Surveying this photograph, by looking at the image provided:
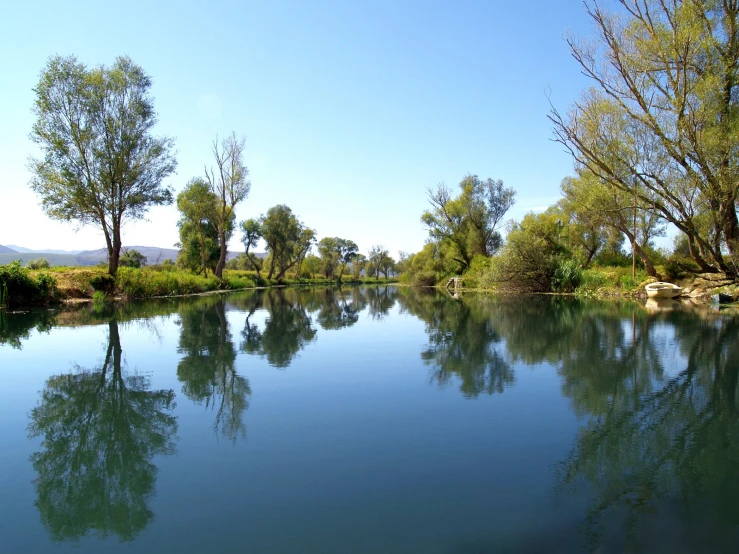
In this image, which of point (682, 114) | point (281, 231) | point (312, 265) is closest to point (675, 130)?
point (682, 114)

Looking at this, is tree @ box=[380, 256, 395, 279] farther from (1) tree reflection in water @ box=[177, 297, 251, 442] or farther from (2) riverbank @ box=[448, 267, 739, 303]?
(1) tree reflection in water @ box=[177, 297, 251, 442]

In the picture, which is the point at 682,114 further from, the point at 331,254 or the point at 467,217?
the point at 331,254

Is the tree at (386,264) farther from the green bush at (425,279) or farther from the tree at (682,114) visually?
the tree at (682,114)

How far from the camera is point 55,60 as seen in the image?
22.2m

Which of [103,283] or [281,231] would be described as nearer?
[103,283]

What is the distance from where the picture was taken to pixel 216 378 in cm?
727

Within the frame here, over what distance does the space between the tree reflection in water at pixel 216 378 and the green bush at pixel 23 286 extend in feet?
34.7

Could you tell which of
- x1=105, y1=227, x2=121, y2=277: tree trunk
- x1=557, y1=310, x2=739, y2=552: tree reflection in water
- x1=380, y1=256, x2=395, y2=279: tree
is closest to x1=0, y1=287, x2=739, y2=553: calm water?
x1=557, y1=310, x2=739, y2=552: tree reflection in water

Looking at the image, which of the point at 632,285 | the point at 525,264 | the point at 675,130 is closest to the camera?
the point at 675,130

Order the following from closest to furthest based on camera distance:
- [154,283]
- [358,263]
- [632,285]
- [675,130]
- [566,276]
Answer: [675,130] → [632,285] → [154,283] → [566,276] → [358,263]

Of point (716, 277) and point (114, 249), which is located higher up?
point (114, 249)

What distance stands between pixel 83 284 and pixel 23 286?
135 inches

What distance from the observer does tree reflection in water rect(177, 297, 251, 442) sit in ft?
17.6

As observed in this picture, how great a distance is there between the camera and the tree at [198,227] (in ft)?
127
